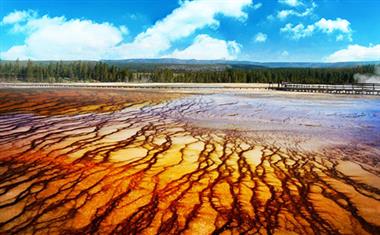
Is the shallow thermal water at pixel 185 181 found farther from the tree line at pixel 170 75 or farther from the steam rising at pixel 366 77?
the tree line at pixel 170 75

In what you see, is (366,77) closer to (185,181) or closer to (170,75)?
(170,75)

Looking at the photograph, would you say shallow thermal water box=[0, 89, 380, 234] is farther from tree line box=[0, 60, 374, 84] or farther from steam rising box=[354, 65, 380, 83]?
tree line box=[0, 60, 374, 84]

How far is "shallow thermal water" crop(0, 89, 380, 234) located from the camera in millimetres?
4180

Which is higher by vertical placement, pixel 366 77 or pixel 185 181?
pixel 366 77

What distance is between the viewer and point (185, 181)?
5.65 m

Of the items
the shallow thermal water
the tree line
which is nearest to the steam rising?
the tree line

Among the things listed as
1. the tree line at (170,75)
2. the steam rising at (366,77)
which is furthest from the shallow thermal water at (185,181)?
the tree line at (170,75)

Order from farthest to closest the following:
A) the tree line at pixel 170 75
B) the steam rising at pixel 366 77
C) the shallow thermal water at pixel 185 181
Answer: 1. the tree line at pixel 170 75
2. the steam rising at pixel 366 77
3. the shallow thermal water at pixel 185 181

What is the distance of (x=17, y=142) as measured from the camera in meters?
8.03

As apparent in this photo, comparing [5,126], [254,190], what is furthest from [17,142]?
[254,190]

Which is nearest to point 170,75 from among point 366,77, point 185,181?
point 366,77

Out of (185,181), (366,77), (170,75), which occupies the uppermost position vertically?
(366,77)

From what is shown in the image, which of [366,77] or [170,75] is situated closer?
[366,77]

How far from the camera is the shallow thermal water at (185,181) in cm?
418
